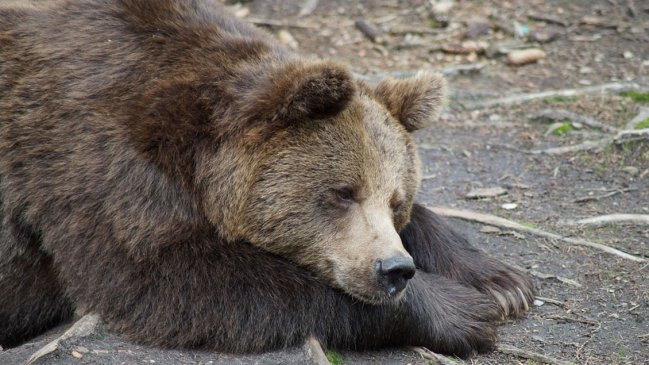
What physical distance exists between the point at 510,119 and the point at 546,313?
4170mm

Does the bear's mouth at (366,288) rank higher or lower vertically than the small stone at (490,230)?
higher

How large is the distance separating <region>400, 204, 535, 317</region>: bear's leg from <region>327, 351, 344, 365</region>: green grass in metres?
1.29

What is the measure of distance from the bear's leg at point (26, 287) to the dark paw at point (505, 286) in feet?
8.96

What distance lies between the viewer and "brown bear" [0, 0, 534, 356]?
5008mm

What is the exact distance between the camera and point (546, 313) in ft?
19.7

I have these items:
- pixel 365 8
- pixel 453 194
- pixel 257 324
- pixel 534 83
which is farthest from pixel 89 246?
pixel 365 8

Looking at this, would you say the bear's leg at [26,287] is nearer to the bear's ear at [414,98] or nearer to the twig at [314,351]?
the twig at [314,351]

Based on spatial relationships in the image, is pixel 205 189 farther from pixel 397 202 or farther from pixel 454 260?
pixel 454 260

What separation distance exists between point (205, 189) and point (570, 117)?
5474 mm

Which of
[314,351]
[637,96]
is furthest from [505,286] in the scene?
[637,96]

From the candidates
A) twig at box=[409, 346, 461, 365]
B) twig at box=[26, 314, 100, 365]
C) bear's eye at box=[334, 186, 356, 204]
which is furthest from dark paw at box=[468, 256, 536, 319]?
twig at box=[26, 314, 100, 365]

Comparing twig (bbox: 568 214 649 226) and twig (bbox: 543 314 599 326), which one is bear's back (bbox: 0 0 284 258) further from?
twig (bbox: 568 214 649 226)

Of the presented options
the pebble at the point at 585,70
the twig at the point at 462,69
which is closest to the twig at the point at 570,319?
the twig at the point at 462,69

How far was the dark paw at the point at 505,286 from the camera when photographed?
5936 mm
